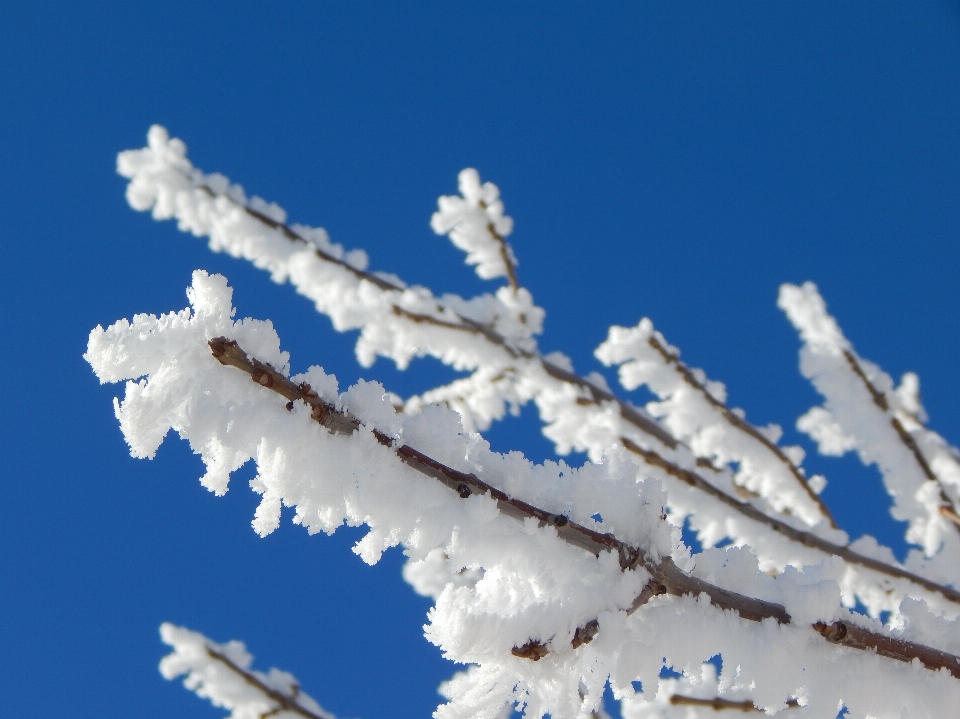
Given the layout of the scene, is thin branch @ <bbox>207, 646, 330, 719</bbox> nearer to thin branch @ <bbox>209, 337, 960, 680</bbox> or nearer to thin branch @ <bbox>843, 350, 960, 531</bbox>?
thin branch @ <bbox>209, 337, 960, 680</bbox>

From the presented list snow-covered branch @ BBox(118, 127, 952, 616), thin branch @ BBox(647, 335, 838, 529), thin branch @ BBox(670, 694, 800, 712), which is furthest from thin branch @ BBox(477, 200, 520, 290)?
thin branch @ BBox(670, 694, 800, 712)

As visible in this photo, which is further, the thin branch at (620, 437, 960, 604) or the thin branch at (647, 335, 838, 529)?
the thin branch at (647, 335, 838, 529)

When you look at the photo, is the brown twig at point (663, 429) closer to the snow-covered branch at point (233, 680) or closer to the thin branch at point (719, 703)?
the thin branch at point (719, 703)

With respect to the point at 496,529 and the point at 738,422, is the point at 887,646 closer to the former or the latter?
the point at 496,529

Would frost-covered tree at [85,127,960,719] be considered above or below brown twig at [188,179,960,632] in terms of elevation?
below

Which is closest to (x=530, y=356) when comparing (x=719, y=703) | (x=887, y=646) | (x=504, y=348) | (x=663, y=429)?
(x=504, y=348)

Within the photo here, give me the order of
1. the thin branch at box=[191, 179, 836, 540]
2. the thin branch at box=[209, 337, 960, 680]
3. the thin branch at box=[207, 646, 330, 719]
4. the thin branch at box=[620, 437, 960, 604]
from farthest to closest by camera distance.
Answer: the thin branch at box=[191, 179, 836, 540], the thin branch at box=[207, 646, 330, 719], the thin branch at box=[620, 437, 960, 604], the thin branch at box=[209, 337, 960, 680]

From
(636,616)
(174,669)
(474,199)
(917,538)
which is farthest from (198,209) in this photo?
(917,538)
